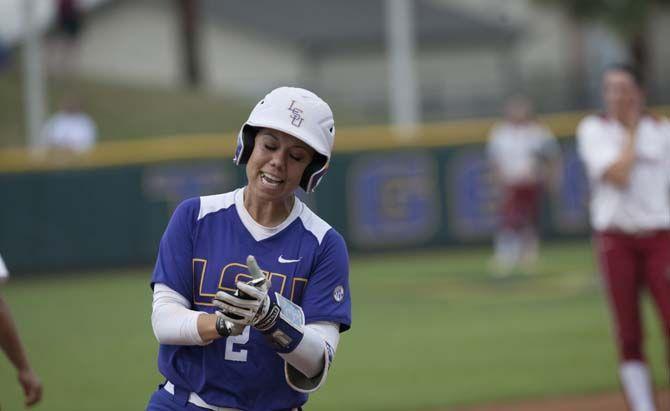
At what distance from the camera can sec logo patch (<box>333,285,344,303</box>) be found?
4.73 metres

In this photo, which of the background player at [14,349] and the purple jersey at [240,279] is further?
the background player at [14,349]

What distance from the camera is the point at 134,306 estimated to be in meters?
16.0

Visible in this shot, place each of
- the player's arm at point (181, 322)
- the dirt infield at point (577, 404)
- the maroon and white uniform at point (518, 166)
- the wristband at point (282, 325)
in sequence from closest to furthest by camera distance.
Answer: the wristband at point (282, 325) < the player's arm at point (181, 322) < the dirt infield at point (577, 404) < the maroon and white uniform at point (518, 166)

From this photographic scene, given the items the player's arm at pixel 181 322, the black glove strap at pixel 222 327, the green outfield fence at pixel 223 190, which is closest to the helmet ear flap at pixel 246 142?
the player's arm at pixel 181 322

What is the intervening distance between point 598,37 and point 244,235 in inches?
1690

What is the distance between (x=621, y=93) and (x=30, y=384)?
14.6 feet

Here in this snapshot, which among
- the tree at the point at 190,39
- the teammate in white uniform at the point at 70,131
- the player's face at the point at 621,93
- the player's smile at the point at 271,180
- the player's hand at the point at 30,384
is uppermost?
the tree at the point at 190,39

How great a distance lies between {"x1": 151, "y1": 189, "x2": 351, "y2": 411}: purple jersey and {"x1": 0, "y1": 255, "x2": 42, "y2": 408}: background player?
2.90 feet

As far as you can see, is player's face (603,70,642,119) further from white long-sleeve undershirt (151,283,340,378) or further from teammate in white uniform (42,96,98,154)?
teammate in white uniform (42,96,98,154)

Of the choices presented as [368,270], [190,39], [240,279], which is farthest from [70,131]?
[240,279]

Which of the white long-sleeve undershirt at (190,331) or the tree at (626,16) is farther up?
the tree at (626,16)

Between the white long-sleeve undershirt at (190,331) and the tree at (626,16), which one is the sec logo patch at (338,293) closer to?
the white long-sleeve undershirt at (190,331)

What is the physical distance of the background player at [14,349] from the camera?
17.3 ft

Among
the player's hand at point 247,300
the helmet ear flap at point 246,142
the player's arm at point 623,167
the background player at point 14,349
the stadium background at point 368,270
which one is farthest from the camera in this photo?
the stadium background at point 368,270
